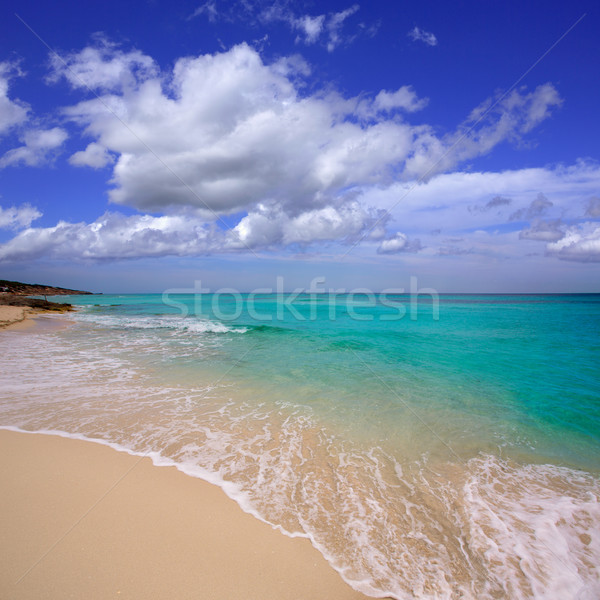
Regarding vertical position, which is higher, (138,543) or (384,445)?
(138,543)

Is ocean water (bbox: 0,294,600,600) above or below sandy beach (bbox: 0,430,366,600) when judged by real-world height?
below

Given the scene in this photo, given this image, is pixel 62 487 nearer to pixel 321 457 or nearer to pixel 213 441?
pixel 213 441

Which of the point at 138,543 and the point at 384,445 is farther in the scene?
the point at 384,445

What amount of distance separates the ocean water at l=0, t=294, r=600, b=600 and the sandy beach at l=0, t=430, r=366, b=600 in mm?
265

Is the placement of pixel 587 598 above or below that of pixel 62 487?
below

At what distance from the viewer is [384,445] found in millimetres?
5094

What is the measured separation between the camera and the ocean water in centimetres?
291

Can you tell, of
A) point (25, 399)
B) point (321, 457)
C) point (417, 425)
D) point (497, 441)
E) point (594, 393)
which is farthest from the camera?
point (594, 393)

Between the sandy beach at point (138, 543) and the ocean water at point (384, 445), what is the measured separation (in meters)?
0.27

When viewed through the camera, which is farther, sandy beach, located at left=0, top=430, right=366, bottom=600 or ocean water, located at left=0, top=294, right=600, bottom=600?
ocean water, located at left=0, top=294, right=600, bottom=600

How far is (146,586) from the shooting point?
245 cm

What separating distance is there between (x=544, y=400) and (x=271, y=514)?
7.48 meters

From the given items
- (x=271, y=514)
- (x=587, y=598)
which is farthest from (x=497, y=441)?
(x=271, y=514)

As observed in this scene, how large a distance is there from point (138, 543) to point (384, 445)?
11.9ft
